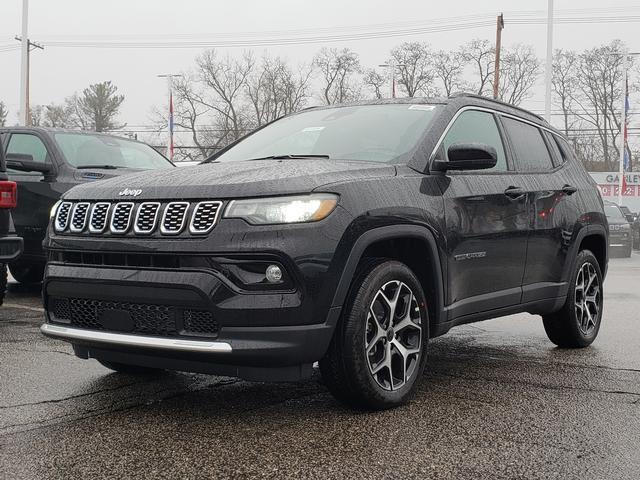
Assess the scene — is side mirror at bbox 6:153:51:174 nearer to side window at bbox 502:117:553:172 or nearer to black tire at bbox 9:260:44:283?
black tire at bbox 9:260:44:283

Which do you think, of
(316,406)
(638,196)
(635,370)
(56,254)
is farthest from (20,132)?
(638,196)

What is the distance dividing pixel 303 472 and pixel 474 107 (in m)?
3.03

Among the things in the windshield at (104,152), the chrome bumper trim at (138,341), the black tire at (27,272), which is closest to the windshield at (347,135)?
the chrome bumper trim at (138,341)

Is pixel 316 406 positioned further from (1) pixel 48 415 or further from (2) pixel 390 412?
(1) pixel 48 415

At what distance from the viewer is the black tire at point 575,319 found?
20.4 ft

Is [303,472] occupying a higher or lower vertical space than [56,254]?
lower

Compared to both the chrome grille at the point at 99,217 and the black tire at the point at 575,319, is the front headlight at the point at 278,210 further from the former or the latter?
the black tire at the point at 575,319

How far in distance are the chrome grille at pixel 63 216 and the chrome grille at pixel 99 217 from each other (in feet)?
0.74

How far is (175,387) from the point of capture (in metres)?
4.83

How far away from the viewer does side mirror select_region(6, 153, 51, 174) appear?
8570 millimetres

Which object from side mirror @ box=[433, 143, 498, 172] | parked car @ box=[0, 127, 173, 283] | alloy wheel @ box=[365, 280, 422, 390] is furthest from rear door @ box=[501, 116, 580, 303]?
parked car @ box=[0, 127, 173, 283]

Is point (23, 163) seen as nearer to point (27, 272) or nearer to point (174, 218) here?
point (27, 272)

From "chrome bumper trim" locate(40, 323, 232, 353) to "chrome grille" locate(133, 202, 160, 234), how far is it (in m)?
0.51

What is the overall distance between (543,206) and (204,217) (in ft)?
9.29
